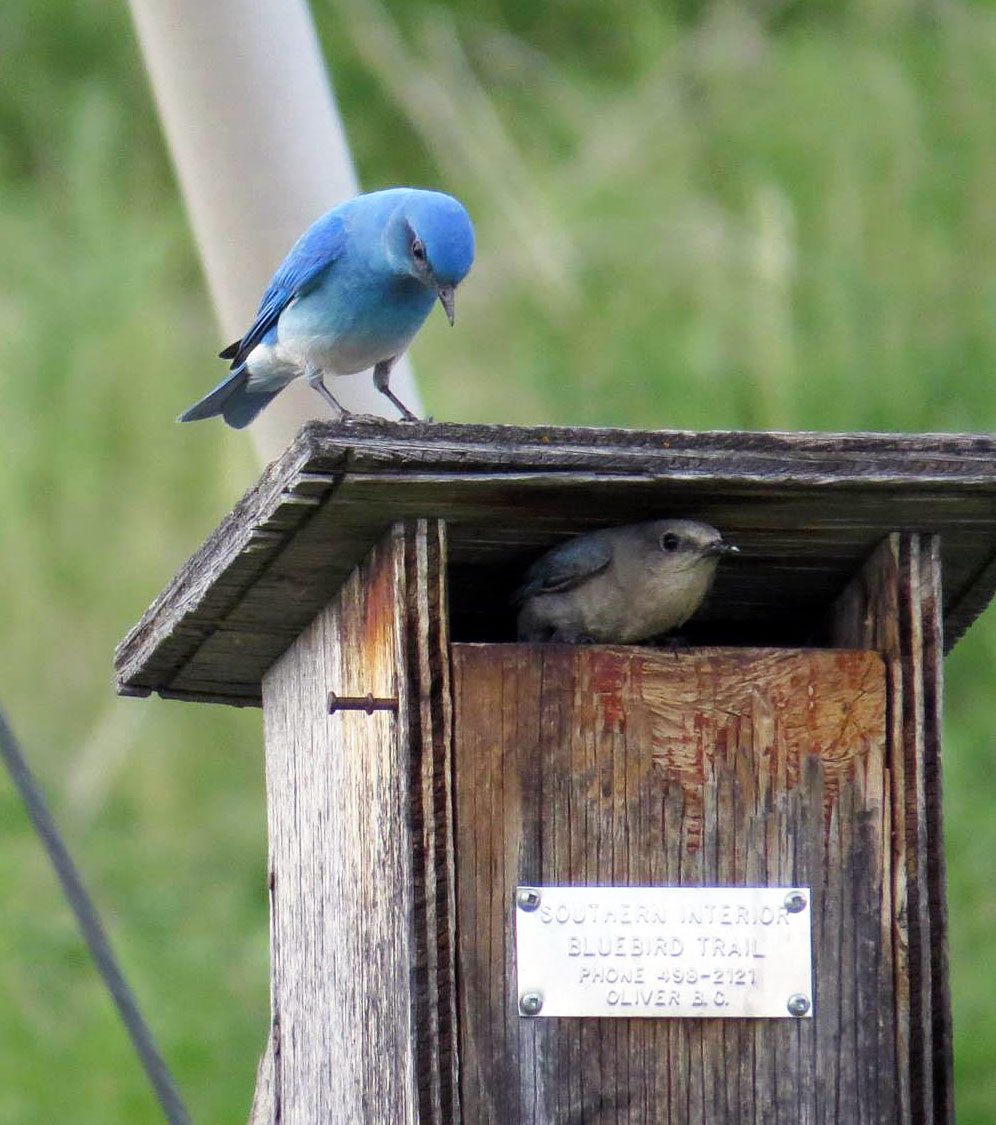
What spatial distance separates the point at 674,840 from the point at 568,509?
604mm

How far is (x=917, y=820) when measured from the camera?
381 cm

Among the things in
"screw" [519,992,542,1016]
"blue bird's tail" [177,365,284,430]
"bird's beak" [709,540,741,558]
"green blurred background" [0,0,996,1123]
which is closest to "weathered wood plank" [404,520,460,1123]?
"screw" [519,992,542,1016]

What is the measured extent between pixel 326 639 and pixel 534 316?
5.13m

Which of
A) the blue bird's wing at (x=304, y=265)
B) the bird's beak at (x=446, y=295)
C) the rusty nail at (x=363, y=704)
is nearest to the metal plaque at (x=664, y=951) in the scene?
the rusty nail at (x=363, y=704)

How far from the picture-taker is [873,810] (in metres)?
3.84

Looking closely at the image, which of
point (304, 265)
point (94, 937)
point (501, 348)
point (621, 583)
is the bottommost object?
point (94, 937)

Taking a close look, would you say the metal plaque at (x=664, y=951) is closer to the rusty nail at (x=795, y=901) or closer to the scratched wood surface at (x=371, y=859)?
the rusty nail at (x=795, y=901)

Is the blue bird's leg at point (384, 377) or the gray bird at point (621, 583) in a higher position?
the blue bird's leg at point (384, 377)

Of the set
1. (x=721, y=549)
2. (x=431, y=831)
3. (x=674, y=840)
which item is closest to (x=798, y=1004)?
(x=674, y=840)

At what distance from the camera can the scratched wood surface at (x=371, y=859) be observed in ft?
11.9

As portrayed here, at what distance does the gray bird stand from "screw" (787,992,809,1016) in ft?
2.51

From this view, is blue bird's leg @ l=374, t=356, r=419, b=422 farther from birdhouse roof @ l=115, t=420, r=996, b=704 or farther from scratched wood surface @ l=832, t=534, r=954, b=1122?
scratched wood surface @ l=832, t=534, r=954, b=1122

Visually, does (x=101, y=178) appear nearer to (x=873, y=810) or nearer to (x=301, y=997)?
(x=301, y=997)

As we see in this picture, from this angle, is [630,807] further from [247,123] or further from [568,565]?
[247,123]
